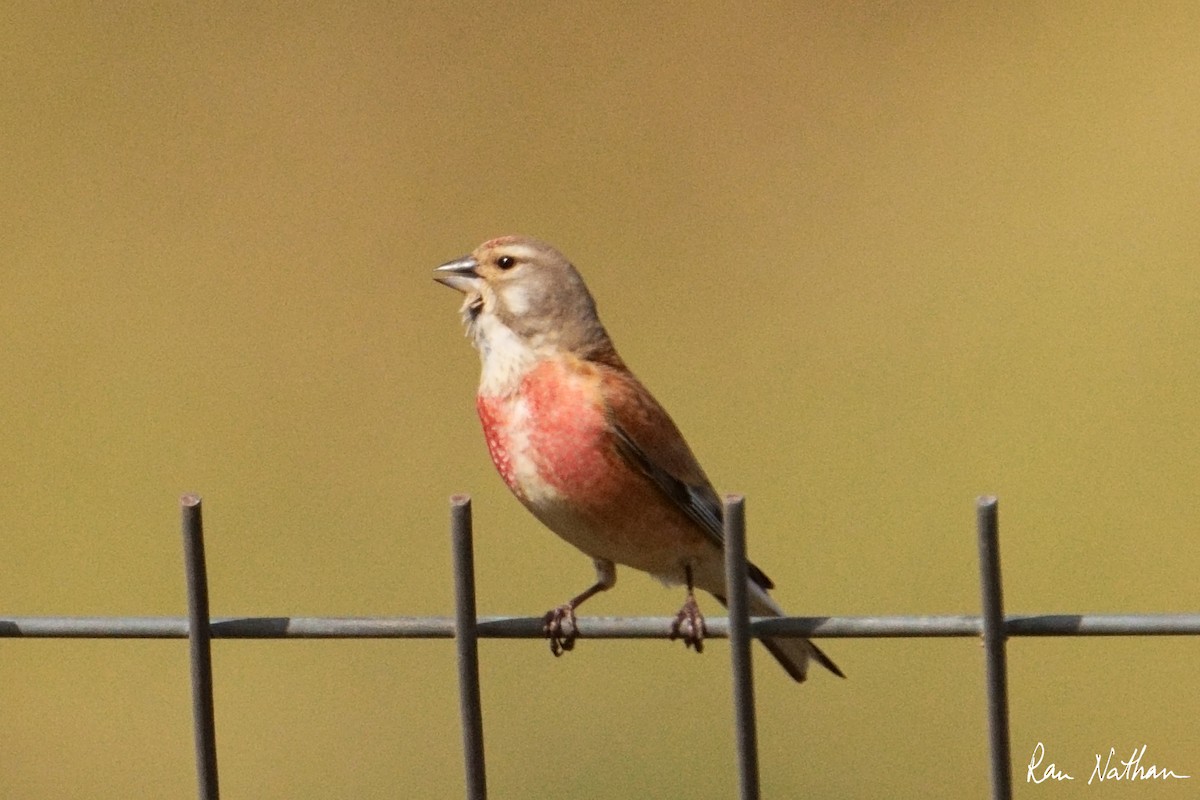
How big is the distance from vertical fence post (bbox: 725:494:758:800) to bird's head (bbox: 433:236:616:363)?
6.14 feet

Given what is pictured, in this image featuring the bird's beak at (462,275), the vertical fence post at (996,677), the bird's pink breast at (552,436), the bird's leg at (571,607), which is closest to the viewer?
the vertical fence post at (996,677)

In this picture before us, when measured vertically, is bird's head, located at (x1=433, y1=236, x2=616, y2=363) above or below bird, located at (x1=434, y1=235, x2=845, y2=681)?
above

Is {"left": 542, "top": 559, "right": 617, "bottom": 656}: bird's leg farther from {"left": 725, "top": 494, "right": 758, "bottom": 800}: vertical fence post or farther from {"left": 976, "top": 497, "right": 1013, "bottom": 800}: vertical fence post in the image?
{"left": 976, "top": 497, "right": 1013, "bottom": 800}: vertical fence post

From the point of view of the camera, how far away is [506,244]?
3.81 meters

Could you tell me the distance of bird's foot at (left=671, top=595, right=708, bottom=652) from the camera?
221 centimetres

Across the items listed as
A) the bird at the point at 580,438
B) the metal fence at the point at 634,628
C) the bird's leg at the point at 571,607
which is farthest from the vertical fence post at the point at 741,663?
the bird at the point at 580,438

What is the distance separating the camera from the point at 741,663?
6.02ft

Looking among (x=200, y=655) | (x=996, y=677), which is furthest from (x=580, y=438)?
(x=996, y=677)

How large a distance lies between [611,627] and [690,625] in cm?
64

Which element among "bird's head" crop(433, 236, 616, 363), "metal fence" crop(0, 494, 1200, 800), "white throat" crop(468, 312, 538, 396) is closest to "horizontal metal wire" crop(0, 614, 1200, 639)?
"metal fence" crop(0, 494, 1200, 800)

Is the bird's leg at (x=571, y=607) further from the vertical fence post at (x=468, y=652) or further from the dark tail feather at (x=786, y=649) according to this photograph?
the vertical fence post at (x=468, y=652)

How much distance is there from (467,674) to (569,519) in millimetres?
1585

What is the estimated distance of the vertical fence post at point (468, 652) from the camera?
1853mm

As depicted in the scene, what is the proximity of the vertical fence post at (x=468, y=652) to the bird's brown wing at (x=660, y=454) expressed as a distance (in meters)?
1.61
